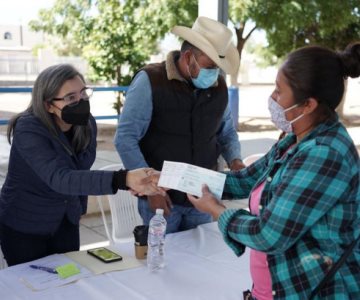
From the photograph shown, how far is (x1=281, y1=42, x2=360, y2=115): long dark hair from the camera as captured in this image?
1.41 metres

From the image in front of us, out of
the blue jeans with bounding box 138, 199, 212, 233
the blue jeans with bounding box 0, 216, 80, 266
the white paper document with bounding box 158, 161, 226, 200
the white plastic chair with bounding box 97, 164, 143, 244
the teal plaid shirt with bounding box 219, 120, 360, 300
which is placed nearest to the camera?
the teal plaid shirt with bounding box 219, 120, 360, 300

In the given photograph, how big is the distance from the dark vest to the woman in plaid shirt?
1.19m

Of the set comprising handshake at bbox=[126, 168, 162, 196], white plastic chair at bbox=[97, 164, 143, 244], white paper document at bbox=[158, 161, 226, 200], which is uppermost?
white paper document at bbox=[158, 161, 226, 200]

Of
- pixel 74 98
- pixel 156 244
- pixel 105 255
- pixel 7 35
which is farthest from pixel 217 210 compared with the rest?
pixel 7 35

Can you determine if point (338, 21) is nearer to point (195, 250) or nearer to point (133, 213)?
point (133, 213)

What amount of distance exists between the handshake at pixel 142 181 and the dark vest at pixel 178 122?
48cm

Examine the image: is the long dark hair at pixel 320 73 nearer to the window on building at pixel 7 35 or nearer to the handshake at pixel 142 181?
the handshake at pixel 142 181

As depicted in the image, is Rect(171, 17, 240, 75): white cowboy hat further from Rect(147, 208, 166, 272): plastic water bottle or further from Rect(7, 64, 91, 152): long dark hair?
Rect(147, 208, 166, 272): plastic water bottle

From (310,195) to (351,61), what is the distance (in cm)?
43

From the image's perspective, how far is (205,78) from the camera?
267 cm

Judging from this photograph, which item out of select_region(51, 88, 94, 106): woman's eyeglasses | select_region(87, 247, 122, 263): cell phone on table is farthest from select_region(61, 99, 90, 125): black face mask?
select_region(87, 247, 122, 263): cell phone on table

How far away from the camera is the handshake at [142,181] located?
2.12 meters

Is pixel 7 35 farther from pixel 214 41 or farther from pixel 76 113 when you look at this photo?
pixel 76 113

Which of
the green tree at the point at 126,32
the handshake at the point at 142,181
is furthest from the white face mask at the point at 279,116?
the green tree at the point at 126,32
